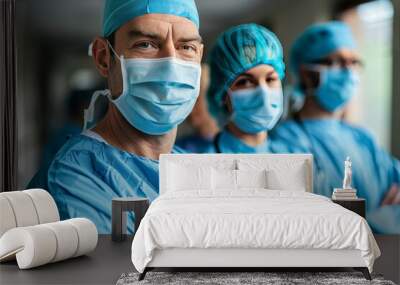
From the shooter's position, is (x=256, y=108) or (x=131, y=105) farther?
(x=256, y=108)

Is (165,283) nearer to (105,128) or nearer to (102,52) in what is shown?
(105,128)

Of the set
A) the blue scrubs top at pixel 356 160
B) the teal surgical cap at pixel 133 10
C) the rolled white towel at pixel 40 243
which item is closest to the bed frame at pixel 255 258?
the rolled white towel at pixel 40 243

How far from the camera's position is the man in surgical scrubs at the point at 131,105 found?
6262mm

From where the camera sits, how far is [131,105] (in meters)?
6.31

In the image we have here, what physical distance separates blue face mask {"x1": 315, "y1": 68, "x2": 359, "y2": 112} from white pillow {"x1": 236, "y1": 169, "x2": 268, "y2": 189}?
1176 millimetres

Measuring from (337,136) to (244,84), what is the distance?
1118 millimetres

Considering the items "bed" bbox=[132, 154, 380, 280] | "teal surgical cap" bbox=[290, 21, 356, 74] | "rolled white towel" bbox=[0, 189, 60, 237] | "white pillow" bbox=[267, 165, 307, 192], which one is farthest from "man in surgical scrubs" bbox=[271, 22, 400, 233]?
"rolled white towel" bbox=[0, 189, 60, 237]

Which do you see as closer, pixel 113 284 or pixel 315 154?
pixel 113 284

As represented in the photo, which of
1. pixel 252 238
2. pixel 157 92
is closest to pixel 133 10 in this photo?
pixel 157 92

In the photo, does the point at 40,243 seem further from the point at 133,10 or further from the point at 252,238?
the point at 133,10

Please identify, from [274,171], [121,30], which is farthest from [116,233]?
[121,30]

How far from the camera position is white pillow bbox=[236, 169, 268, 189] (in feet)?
19.0

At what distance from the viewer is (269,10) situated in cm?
644

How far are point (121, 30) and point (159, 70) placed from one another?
1.85ft
